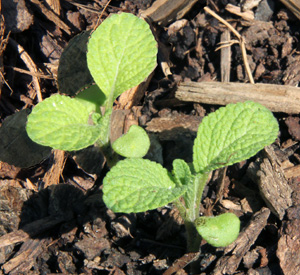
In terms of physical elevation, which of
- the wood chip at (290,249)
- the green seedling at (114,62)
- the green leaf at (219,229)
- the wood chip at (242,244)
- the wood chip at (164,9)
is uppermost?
the green seedling at (114,62)

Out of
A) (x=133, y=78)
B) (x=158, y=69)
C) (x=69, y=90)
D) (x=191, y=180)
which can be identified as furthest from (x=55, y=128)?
(x=158, y=69)

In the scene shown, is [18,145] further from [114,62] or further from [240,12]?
[240,12]

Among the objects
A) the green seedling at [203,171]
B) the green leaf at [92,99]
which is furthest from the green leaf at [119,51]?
the green seedling at [203,171]

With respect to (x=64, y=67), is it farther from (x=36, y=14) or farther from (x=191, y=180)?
(x=191, y=180)

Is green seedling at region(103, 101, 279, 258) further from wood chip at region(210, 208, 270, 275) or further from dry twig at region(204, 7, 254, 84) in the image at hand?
dry twig at region(204, 7, 254, 84)

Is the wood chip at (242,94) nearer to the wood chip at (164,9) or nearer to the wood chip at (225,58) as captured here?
the wood chip at (225,58)

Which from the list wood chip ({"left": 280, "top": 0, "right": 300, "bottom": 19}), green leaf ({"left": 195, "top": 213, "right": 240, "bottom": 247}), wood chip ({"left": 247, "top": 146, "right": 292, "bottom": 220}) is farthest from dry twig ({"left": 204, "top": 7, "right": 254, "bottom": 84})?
green leaf ({"left": 195, "top": 213, "right": 240, "bottom": 247})
